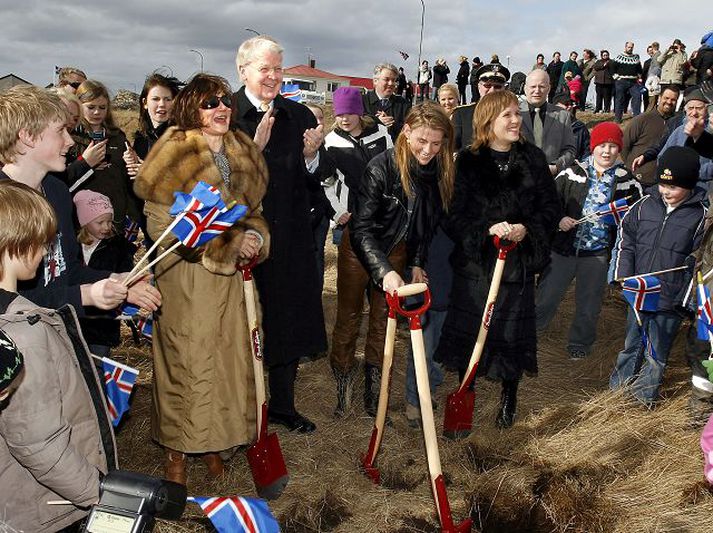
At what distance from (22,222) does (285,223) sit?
6.80 feet

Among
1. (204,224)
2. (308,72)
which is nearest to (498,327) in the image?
(204,224)

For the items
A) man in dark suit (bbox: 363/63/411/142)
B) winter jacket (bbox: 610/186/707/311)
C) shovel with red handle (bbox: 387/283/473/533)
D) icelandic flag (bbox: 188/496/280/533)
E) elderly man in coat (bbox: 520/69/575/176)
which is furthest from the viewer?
man in dark suit (bbox: 363/63/411/142)

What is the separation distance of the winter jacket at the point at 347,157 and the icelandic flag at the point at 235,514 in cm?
338

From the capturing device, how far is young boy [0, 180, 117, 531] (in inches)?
82.1

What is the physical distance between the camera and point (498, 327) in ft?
14.3

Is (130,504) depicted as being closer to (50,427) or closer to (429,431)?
(50,427)

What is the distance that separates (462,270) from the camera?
4.41 meters

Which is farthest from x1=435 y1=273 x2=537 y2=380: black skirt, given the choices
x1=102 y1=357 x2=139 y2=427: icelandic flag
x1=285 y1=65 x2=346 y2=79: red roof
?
x1=285 y1=65 x2=346 y2=79: red roof

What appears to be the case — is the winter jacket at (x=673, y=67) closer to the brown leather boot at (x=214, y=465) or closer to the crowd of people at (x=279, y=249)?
the crowd of people at (x=279, y=249)

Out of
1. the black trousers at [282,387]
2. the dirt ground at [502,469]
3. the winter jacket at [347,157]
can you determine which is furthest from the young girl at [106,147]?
the black trousers at [282,387]

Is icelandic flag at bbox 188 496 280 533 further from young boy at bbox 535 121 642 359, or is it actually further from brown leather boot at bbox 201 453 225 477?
young boy at bbox 535 121 642 359

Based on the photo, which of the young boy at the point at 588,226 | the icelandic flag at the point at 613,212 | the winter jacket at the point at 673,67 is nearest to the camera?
the icelandic flag at the point at 613,212

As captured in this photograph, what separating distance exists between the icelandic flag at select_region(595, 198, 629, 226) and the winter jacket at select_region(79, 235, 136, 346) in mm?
3940

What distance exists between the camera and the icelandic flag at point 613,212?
219 inches
